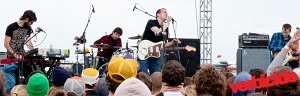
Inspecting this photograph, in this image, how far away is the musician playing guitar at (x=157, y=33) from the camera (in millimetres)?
9094

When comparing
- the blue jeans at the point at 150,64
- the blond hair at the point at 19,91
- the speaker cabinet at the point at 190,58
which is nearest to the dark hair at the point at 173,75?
the blond hair at the point at 19,91

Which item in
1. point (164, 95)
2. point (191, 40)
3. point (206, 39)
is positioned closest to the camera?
point (164, 95)

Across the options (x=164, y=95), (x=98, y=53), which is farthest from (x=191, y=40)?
(x=164, y=95)

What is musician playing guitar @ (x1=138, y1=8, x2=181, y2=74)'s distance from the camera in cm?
909

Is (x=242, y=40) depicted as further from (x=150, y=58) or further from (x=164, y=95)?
(x=164, y=95)

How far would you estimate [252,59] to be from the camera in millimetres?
10305

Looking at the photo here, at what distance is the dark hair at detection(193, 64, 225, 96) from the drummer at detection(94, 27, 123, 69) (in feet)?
21.7

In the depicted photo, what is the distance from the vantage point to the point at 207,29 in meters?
22.7

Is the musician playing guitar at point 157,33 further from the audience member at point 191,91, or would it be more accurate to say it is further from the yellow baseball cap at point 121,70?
the yellow baseball cap at point 121,70

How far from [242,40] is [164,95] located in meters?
6.39

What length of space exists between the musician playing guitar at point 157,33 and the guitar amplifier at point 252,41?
216 centimetres

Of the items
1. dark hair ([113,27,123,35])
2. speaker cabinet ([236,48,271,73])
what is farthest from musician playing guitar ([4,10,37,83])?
speaker cabinet ([236,48,271,73])

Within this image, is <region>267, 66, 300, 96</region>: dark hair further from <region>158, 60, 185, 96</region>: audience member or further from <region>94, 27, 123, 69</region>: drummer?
<region>94, 27, 123, 69</region>: drummer

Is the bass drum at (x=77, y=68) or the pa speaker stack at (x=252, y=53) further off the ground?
the pa speaker stack at (x=252, y=53)
